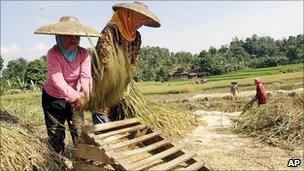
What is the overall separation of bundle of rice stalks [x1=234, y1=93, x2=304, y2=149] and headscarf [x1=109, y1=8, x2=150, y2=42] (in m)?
2.15

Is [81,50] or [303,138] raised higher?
[81,50]

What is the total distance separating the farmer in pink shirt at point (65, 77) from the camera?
3.82 meters

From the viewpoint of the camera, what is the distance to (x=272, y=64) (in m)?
63.0

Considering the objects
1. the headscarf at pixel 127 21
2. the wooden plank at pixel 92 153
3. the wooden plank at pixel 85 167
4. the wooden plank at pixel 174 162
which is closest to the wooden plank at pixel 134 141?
the wooden plank at pixel 92 153

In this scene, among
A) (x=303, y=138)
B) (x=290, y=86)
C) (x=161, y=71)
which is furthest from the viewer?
(x=161, y=71)

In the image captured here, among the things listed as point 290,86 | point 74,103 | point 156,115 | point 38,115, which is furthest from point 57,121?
point 290,86

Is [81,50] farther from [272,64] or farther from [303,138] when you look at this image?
[272,64]

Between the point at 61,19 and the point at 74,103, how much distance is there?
830 millimetres

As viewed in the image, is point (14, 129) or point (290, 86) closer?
point (14, 129)

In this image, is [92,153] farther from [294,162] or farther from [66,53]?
[294,162]

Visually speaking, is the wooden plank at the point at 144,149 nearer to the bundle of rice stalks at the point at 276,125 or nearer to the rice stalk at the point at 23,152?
the rice stalk at the point at 23,152

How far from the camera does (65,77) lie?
395cm

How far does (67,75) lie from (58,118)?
19.9 inches

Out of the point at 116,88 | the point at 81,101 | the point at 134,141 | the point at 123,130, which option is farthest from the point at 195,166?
the point at 81,101
